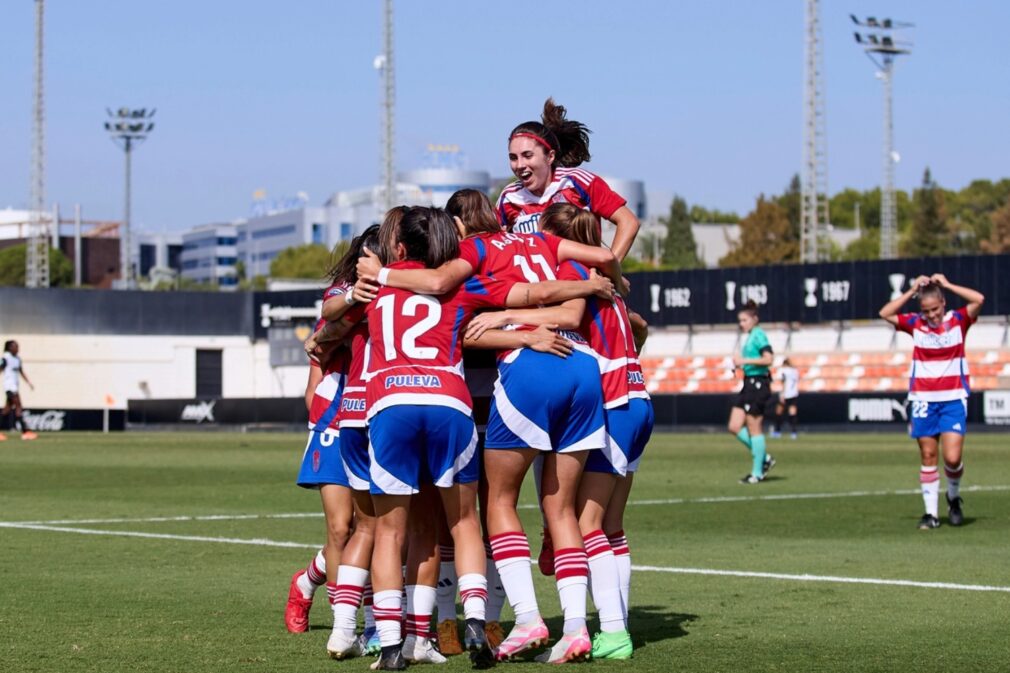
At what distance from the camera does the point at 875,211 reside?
173 metres

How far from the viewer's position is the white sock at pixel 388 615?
263 inches

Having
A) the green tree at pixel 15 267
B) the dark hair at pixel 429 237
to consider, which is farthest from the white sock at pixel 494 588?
the green tree at pixel 15 267

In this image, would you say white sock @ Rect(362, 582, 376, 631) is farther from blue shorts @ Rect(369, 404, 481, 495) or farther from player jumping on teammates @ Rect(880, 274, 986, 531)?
player jumping on teammates @ Rect(880, 274, 986, 531)

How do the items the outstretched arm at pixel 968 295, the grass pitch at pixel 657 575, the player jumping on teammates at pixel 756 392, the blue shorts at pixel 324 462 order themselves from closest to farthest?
the grass pitch at pixel 657 575, the blue shorts at pixel 324 462, the outstretched arm at pixel 968 295, the player jumping on teammates at pixel 756 392

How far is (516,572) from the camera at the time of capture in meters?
6.94

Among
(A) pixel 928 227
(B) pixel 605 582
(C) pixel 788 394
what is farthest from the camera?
(A) pixel 928 227

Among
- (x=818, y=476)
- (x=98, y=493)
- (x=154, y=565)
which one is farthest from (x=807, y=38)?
(x=154, y=565)

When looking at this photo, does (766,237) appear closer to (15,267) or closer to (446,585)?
(15,267)

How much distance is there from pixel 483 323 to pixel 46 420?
144ft

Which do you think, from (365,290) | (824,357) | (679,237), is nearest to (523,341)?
(365,290)

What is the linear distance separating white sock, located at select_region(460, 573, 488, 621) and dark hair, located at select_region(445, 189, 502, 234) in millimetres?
1634

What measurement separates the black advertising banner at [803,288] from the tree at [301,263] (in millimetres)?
91842

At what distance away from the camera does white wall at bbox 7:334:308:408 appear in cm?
6675

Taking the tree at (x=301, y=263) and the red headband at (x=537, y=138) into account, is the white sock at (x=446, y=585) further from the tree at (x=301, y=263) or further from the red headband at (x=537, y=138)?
the tree at (x=301, y=263)
